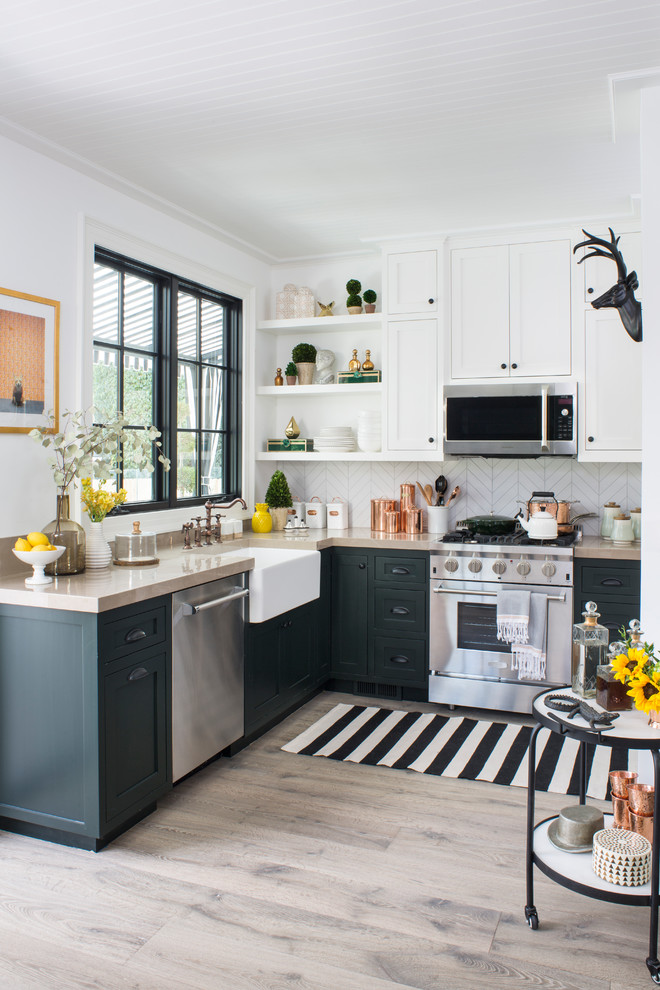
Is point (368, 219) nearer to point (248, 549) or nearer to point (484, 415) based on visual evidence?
point (484, 415)

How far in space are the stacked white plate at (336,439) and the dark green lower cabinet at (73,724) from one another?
→ 7.40 feet

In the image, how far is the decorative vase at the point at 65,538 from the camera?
3.09 metres

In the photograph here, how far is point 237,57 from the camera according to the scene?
254 centimetres

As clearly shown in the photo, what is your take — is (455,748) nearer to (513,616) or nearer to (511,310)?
(513,616)

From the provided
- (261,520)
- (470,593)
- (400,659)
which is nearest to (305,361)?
(261,520)

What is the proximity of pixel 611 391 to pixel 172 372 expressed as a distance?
240 cm

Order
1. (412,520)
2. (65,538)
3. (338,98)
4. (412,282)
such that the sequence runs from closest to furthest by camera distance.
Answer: (338,98), (65,538), (412,282), (412,520)

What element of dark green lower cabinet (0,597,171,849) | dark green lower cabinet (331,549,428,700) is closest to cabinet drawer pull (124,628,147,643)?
dark green lower cabinet (0,597,171,849)

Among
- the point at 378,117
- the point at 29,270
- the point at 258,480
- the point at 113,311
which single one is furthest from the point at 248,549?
the point at 378,117

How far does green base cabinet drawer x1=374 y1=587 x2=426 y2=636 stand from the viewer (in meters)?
4.36

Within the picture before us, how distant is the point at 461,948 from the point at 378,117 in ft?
9.38

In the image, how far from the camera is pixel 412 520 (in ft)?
15.4

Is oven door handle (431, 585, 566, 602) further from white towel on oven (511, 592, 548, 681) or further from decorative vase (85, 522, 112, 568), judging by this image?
decorative vase (85, 522, 112, 568)

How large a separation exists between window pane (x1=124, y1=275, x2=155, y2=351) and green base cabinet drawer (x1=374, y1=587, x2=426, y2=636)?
190 cm
